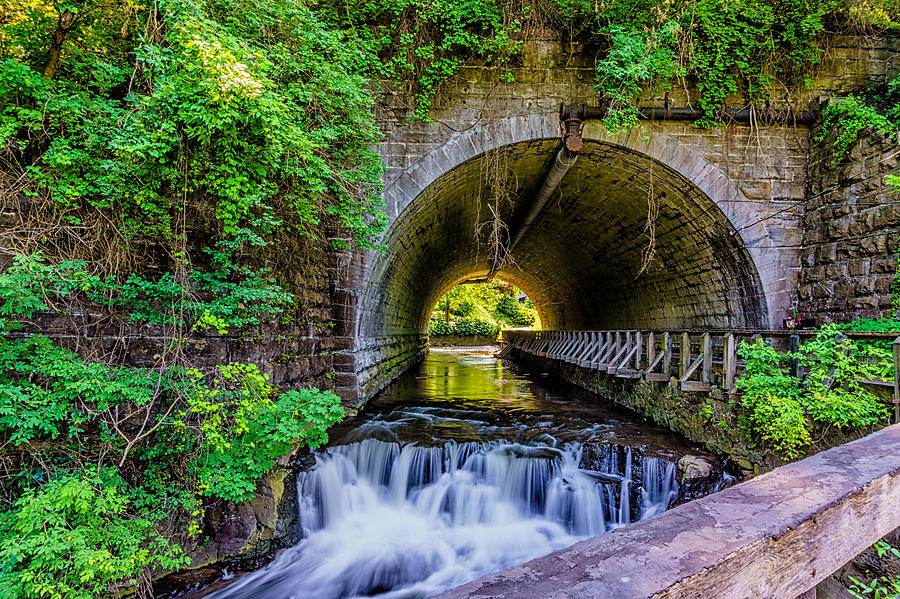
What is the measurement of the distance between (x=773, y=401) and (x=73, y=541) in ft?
22.2

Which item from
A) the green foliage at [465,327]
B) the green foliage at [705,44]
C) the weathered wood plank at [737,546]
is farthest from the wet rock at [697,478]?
the green foliage at [465,327]

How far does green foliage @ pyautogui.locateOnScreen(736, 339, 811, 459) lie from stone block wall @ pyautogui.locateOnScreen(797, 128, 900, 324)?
3091 millimetres

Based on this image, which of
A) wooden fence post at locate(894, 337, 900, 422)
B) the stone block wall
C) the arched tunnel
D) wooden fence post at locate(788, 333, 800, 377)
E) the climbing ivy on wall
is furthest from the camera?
the arched tunnel

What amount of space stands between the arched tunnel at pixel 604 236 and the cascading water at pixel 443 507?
115 inches

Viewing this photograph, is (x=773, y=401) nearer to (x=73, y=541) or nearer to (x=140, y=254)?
(x=73, y=541)

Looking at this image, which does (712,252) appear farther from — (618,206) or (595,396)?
(595,396)

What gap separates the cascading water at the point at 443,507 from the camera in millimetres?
4527

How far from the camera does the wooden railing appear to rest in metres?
5.01

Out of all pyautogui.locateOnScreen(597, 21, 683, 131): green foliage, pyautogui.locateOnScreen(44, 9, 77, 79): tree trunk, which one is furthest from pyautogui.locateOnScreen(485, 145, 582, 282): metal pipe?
pyautogui.locateOnScreen(44, 9, 77, 79): tree trunk

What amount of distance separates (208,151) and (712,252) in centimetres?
924

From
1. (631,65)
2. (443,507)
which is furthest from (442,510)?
(631,65)

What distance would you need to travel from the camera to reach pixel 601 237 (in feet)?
38.3

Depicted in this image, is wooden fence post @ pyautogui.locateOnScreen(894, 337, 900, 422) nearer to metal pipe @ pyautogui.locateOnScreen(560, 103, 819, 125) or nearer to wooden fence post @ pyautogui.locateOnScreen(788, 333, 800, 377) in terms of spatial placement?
wooden fence post @ pyautogui.locateOnScreen(788, 333, 800, 377)

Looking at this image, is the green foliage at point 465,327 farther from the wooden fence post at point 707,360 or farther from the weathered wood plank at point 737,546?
the weathered wood plank at point 737,546
